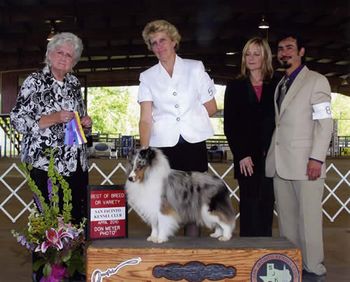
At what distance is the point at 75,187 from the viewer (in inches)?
95.0

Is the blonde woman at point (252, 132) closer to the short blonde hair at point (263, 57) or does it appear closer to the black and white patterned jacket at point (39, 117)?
the short blonde hair at point (263, 57)

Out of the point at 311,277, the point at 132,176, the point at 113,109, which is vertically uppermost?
the point at 113,109

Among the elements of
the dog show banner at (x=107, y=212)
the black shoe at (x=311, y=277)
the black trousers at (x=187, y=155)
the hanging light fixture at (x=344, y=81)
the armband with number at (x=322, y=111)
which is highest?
the hanging light fixture at (x=344, y=81)

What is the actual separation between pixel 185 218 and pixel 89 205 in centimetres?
42

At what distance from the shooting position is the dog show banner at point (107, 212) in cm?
214

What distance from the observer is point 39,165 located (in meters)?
2.30

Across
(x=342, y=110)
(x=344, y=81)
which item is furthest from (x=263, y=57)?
(x=342, y=110)

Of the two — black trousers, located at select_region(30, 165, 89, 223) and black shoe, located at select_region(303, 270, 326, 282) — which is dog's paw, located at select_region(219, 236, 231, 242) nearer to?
black shoe, located at select_region(303, 270, 326, 282)

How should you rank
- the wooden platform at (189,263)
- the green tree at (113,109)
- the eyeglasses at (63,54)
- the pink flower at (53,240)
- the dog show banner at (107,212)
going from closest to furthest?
the wooden platform at (189,263) → the pink flower at (53,240) → the dog show banner at (107,212) → the eyeglasses at (63,54) → the green tree at (113,109)

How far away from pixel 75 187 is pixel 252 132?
0.89 metres

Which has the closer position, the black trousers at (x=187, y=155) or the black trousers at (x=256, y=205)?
the black trousers at (x=187, y=155)

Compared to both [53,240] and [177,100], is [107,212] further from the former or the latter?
[177,100]

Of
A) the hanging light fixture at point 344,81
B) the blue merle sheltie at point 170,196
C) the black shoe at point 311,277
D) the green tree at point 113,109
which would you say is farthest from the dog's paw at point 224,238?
the green tree at point 113,109

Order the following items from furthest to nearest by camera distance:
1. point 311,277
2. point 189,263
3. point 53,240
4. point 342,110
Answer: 1. point 342,110
2. point 311,277
3. point 53,240
4. point 189,263
